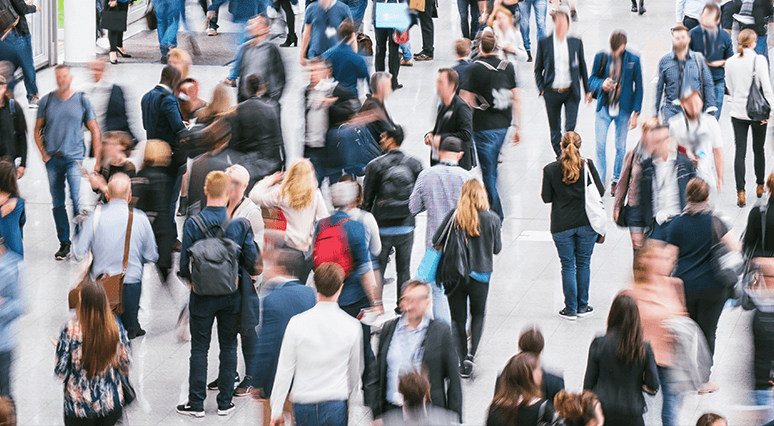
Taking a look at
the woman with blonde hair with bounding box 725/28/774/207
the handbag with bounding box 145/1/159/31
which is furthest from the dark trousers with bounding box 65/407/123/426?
the handbag with bounding box 145/1/159/31

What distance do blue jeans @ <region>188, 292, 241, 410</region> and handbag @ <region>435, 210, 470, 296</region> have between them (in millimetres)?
1467

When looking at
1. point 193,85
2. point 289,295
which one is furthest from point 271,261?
point 193,85

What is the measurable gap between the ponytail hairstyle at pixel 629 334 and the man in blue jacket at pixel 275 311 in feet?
5.92

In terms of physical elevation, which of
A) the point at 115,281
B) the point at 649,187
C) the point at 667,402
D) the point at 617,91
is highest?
the point at 617,91

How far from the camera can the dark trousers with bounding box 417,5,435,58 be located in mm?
16859

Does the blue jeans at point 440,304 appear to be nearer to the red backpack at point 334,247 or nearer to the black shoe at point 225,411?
the red backpack at point 334,247

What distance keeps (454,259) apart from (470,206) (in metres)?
0.39

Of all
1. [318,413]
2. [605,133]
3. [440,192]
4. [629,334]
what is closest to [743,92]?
[605,133]

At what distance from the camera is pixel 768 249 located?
7.27 metres

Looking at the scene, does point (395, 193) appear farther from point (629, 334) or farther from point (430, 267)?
point (629, 334)

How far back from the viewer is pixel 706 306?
24.1ft

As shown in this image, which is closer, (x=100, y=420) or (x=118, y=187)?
(x=100, y=420)

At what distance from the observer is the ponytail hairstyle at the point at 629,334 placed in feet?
18.9

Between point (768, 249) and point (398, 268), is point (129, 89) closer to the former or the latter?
point (398, 268)
